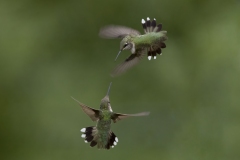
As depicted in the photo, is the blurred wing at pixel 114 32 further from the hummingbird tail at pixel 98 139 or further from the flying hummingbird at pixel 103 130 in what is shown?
the hummingbird tail at pixel 98 139

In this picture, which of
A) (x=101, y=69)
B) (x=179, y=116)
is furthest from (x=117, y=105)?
(x=179, y=116)

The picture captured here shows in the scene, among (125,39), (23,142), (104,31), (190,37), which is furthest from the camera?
(190,37)

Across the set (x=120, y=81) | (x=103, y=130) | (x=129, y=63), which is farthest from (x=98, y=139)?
(x=120, y=81)

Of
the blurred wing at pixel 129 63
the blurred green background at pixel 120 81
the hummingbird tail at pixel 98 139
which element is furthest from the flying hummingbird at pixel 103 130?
the blurred green background at pixel 120 81

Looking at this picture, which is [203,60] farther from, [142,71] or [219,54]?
[142,71]

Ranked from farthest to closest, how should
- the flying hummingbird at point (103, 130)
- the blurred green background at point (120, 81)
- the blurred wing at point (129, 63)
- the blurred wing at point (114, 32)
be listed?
the blurred green background at point (120, 81), the flying hummingbird at point (103, 130), the blurred wing at point (114, 32), the blurred wing at point (129, 63)

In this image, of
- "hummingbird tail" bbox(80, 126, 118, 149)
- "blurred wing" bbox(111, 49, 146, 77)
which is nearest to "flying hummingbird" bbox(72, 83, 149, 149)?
"hummingbird tail" bbox(80, 126, 118, 149)
